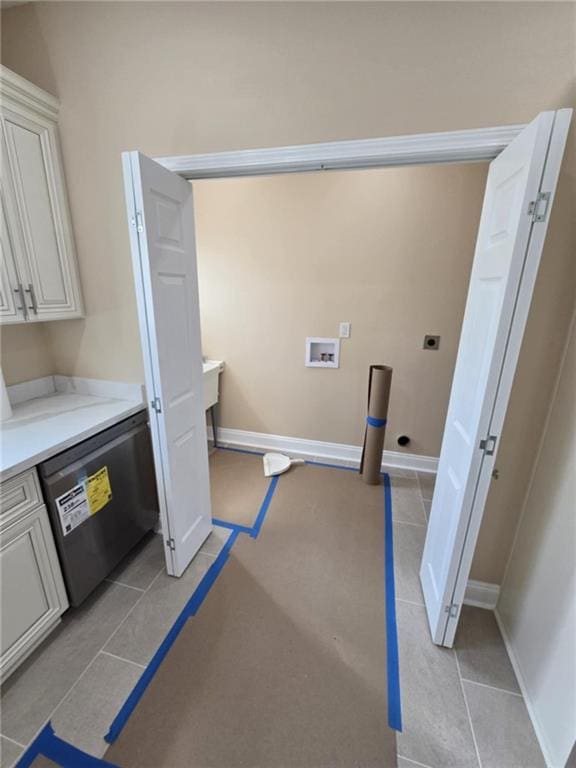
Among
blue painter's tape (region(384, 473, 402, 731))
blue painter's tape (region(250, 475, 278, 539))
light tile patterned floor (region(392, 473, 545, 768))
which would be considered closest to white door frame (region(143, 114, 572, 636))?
light tile patterned floor (region(392, 473, 545, 768))

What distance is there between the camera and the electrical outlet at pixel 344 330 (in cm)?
277

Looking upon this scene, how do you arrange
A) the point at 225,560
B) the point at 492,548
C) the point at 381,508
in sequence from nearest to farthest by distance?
1. the point at 492,548
2. the point at 225,560
3. the point at 381,508

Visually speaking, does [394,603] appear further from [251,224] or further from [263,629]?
[251,224]

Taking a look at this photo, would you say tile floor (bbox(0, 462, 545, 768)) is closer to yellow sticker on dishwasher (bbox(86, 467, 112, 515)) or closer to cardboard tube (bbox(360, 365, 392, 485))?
yellow sticker on dishwasher (bbox(86, 467, 112, 515))

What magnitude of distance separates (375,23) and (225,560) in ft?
8.62

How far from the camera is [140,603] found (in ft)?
5.36

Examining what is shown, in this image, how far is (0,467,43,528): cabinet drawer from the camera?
1.20 meters

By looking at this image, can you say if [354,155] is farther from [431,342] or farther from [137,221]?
[431,342]

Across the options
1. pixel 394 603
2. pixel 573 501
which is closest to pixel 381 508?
pixel 394 603

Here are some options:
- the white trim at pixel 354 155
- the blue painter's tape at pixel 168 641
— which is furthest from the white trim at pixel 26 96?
the blue painter's tape at pixel 168 641

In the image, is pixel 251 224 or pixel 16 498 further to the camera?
pixel 251 224

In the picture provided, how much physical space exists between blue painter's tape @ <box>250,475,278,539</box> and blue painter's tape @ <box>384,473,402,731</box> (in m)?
0.85

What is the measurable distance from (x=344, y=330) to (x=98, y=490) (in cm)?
215

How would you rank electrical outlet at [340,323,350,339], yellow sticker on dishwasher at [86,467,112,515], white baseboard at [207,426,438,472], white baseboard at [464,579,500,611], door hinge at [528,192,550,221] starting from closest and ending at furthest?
1. door hinge at [528,192,550,221]
2. yellow sticker on dishwasher at [86,467,112,515]
3. white baseboard at [464,579,500,611]
4. electrical outlet at [340,323,350,339]
5. white baseboard at [207,426,438,472]
